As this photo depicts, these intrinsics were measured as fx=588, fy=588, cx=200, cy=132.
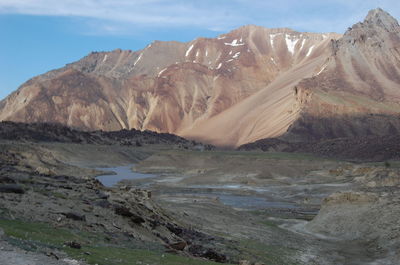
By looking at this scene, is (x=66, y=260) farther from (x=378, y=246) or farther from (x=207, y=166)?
(x=207, y=166)

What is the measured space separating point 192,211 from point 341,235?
36.8 ft

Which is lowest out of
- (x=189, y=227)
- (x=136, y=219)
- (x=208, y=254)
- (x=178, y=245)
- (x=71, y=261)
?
(x=189, y=227)

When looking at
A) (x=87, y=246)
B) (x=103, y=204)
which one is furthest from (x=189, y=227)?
(x=87, y=246)

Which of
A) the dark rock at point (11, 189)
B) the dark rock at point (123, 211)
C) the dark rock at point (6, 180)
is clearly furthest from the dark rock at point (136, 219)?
the dark rock at point (6, 180)

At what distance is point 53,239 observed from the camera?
66.0 feet

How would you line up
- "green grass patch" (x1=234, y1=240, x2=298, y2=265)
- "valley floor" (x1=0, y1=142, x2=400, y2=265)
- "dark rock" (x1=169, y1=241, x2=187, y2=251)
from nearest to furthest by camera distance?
1. "valley floor" (x1=0, y1=142, x2=400, y2=265)
2. "dark rock" (x1=169, y1=241, x2=187, y2=251)
3. "green grass patch" (x1=234, y1=240, x2=298, y2=265)

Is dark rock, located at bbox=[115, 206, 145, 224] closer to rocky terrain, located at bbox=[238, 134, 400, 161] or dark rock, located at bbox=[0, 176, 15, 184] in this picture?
dark rock, located at bbox=[0, 176, 15, 184]

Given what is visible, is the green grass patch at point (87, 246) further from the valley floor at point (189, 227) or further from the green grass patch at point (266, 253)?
the green grass patch at point (266, 253)

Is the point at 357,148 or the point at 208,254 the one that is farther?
the point at 357,148

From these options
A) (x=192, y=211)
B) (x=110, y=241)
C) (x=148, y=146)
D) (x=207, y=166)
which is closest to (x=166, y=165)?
(x=207, y=166)

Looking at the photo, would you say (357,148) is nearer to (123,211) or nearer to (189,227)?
(189,227)

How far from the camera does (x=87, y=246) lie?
20438mm

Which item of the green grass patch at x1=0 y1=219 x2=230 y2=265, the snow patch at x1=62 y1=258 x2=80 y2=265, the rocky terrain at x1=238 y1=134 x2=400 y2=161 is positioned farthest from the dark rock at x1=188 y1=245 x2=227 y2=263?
the rocky terrain at x1=238 y1=134 x2=400 y2=161

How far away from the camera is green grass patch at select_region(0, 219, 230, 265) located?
17.5 meters
